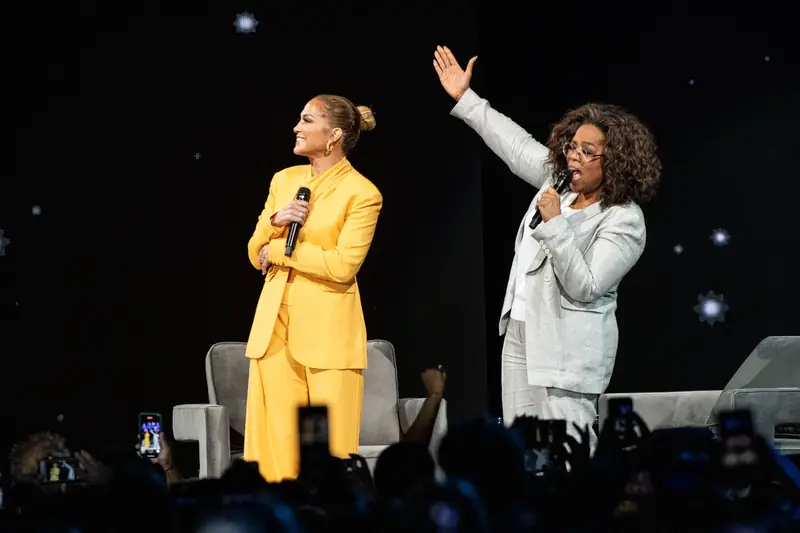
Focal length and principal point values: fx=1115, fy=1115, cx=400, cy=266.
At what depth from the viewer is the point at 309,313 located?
3.13 metres

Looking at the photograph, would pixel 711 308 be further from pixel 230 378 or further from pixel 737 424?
pixel 737 424

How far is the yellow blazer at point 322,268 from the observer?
3113 mm

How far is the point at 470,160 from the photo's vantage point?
496 cm

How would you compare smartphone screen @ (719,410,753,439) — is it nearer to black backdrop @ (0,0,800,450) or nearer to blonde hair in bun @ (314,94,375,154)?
blonde hair in bun @ (314,94,375,154)

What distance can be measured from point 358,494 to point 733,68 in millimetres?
4515

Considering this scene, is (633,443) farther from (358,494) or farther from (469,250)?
(469,250)

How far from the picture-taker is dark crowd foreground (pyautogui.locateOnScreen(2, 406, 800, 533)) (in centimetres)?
50

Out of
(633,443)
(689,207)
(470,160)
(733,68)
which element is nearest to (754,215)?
(689,207)

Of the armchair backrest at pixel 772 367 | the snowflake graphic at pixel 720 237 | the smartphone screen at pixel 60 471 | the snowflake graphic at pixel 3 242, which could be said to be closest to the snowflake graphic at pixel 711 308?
the snowflake graphic at pixel 720 237

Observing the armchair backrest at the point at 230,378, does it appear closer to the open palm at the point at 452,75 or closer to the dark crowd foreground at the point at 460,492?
the open palm at the point at 452,75

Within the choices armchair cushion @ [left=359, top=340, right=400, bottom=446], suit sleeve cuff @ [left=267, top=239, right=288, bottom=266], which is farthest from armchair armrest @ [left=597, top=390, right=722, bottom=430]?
suit sleeve cuff @ [left=267, top=239, right=288, bottom=266]

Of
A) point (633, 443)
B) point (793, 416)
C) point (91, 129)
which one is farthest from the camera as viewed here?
point (91, 129)

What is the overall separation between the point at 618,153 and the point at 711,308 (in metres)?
2.22

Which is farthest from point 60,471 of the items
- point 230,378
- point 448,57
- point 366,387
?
point 366,387
